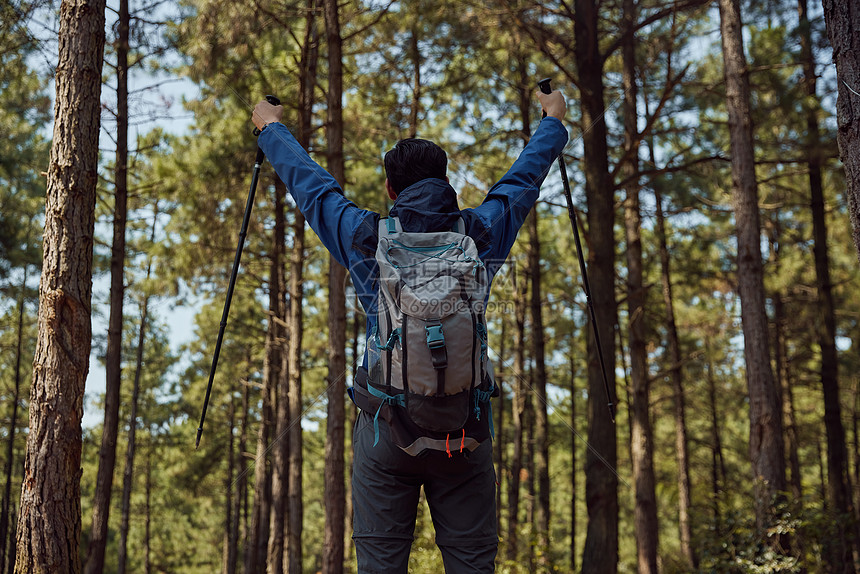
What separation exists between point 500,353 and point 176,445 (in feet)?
44.5

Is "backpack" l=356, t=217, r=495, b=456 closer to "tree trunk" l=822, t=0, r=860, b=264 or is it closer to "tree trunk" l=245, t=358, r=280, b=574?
"tree trunk" l=822, t=0, r=860, b=264

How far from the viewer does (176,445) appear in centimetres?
2739

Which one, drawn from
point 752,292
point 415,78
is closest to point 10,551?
point 415,78

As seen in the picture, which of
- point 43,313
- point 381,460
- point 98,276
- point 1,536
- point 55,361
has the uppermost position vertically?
point 98,276

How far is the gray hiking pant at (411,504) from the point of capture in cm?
216

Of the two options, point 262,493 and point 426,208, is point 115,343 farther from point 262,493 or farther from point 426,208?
point 262,493

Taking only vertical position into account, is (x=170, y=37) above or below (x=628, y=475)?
above

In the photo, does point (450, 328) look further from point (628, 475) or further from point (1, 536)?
point (628, 475)

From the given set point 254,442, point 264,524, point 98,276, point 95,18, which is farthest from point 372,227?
point 254,442

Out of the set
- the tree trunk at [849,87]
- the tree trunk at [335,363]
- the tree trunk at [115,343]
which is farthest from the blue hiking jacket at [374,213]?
the tree trunk at [115,343]

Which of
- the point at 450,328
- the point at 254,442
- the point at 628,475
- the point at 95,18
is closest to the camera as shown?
the point at 450,328

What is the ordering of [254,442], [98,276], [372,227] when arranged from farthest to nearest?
[254,442], [98,276], [372,227]

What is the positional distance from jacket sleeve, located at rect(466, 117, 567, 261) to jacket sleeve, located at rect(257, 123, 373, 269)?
44 cm

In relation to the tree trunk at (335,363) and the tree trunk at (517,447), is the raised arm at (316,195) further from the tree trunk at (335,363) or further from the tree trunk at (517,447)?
the tree trunk at (517,447)
